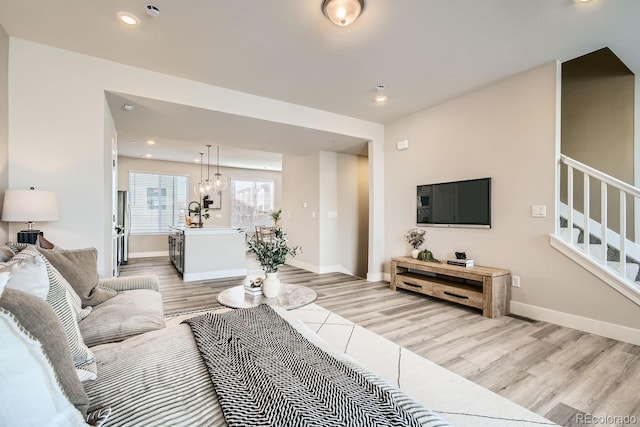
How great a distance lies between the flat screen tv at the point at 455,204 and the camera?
142 inches

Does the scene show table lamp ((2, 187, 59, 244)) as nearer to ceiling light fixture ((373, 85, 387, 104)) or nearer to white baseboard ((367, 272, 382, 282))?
ceiling light fixture ((373, 85, 387, 104))

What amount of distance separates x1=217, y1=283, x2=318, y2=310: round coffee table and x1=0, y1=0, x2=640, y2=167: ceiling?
2326mm

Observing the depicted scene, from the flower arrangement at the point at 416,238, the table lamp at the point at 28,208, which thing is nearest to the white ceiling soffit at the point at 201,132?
the table lamp at the point at 28,208

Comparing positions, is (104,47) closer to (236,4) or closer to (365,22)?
(236,4)

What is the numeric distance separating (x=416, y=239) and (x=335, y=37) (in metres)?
2.97

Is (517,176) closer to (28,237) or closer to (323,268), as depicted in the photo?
(323,268)

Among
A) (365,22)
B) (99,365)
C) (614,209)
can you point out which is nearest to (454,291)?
(614,209)

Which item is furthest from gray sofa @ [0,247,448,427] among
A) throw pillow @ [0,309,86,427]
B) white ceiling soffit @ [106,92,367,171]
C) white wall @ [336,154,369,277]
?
white wall @ [336,154,369,277]

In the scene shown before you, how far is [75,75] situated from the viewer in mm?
2879

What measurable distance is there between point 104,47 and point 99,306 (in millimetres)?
2421

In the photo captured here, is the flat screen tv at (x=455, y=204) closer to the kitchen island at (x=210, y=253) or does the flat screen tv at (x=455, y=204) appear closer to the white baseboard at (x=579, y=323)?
the white baseboard at (x=579, y=323)

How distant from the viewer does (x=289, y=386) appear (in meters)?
0.95

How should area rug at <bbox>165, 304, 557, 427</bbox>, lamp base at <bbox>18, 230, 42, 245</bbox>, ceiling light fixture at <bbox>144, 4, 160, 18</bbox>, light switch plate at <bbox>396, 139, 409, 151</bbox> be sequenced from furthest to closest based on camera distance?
light switch plate at <bbox>396, 139, 409, 151</bbox> < lamp base at <bbox>18, 230, 42, 245</bbox> < ceiling light fixture at <bbox>144, 4, 160, 18</bbox> < area rug at <bbox>165, 304, 557, 427</bbox>

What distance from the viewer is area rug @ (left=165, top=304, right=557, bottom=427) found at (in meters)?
1.62
